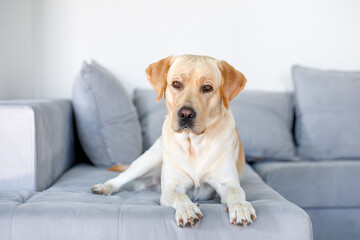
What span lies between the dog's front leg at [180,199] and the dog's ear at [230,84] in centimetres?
40

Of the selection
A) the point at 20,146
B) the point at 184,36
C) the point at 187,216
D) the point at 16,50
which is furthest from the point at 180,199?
the point at 184,36

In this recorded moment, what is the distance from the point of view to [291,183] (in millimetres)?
2236

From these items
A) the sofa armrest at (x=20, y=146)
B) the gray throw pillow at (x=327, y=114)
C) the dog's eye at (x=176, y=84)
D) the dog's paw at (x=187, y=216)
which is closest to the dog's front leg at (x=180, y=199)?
the dog's paw at (x=187, y=216)

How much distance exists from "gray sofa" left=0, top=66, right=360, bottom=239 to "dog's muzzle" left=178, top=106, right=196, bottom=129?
1.09ft

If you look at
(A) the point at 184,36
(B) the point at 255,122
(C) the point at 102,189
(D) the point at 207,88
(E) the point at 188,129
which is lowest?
(C) the point at 102,189

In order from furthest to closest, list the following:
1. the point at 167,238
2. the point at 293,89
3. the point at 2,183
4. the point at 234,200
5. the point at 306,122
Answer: the point at 293,89 → the point at 306,122 → the point at 2,183 → the point at 234,200 → the point at 167,238

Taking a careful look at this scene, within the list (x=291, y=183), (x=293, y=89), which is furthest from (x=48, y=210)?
(x=293, y=89)

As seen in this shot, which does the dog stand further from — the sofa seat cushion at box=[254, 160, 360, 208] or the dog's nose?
the sofa seat cushion at box=[254, 160, 360, 208]

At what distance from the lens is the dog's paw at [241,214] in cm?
122

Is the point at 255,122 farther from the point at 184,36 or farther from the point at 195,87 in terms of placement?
the point at 195,87

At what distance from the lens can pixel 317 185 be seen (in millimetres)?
2232

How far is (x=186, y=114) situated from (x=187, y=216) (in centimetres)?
43

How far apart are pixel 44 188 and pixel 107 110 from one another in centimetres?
72

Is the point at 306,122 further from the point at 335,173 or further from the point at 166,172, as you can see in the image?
the point at 166,172
